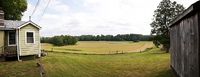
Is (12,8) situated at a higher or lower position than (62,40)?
higher

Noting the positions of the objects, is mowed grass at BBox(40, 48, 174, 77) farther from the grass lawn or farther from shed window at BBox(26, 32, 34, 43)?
shed window at BBox(26, 32, 34, 43)

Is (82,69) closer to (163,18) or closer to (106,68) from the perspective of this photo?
(106,68)

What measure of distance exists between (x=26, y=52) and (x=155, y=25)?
84.3ft

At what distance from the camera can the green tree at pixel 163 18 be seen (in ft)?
79.6

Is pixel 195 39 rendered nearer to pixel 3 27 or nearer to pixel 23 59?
pixel 23 59

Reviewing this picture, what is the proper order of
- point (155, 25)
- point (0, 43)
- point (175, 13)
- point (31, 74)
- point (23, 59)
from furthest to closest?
point (155, 25) → point (175, 13) → point (23, 59) → point (0, 43) → point (31, 74)

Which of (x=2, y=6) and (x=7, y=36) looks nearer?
(x=7, y=36)

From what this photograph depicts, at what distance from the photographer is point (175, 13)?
24.4m

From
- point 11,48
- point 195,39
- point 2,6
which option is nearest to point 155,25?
point 195,39

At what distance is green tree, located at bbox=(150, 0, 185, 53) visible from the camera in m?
24.2

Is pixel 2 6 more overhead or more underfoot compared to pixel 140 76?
more overhead

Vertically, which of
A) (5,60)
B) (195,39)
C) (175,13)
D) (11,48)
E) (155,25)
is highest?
(175,13)

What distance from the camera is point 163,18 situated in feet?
83.6

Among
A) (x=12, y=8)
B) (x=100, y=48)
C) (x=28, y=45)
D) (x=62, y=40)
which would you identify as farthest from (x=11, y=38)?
(x=62, y=40)
